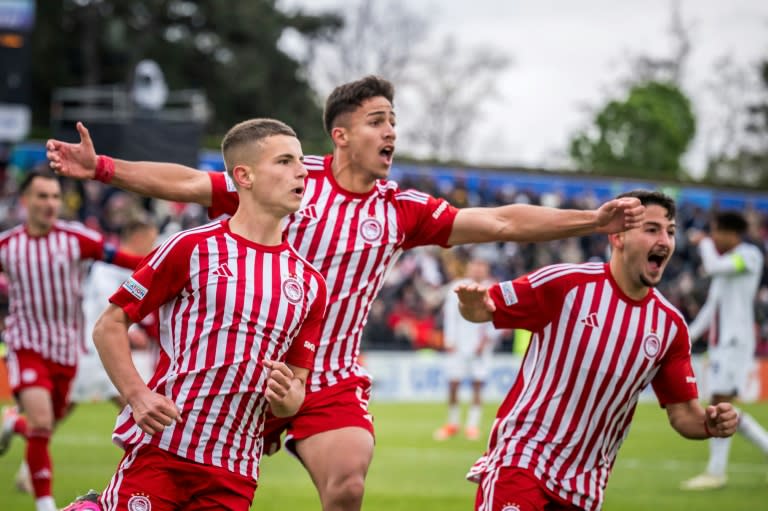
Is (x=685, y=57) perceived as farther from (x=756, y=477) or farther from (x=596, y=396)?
(x=596, y=396)

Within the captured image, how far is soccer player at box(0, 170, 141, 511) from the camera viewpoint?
29.8 ft

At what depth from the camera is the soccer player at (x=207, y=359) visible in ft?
15.9

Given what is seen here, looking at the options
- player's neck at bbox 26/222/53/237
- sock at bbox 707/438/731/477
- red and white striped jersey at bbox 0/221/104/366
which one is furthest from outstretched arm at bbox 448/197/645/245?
sock at bbox 707/438/731/477

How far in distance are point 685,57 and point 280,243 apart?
53868 millimetres

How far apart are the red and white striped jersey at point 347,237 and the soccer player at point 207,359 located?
3.07ft

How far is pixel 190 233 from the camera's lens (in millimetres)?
5027

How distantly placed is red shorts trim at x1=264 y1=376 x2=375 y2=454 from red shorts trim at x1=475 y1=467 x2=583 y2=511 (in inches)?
31.6

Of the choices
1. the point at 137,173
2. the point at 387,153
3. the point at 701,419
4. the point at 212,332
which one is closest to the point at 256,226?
the point at 212,332

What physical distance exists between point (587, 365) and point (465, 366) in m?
11.3

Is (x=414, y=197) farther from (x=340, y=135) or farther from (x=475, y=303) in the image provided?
(x=475, y=303)

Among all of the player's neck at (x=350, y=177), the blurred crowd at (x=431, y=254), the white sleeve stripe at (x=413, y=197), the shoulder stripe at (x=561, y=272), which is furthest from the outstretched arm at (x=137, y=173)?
the blurred crowd at (x=431, y=254)

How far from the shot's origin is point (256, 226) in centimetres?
515

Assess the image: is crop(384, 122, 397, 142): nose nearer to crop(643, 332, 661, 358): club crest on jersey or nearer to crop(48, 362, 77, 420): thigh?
crop(643, 332, 661, 358): club crest on jersey

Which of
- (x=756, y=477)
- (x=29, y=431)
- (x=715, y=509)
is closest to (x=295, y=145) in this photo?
(x=29, y=431)
